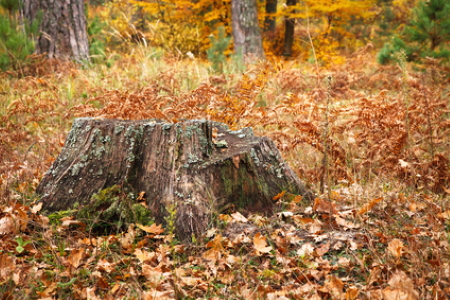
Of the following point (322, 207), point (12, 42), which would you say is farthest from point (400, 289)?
point (12, 42)

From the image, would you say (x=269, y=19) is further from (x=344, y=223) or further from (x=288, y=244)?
(x=288, y=244)

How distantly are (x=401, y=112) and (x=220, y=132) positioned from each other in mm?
1898

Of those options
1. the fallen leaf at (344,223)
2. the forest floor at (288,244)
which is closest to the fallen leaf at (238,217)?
the forest floor at (288,244)

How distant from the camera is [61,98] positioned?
5484 millimetres

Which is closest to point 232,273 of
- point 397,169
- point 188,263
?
point 188,263

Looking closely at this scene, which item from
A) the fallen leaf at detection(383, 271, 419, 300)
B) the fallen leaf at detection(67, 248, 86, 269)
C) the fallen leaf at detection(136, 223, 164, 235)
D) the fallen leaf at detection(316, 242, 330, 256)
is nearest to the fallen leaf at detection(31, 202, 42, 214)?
the fallen leaf at detection(67, 248, 86, 269)

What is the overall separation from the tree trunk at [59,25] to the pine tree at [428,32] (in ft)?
20.6

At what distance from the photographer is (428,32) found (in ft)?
22.9

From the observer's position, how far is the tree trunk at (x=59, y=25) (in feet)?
22.1

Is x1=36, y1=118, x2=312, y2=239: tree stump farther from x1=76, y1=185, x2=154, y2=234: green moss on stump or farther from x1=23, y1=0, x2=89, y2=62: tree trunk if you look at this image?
x1=23, y1=0, x2=89, y2=62: tree trunk

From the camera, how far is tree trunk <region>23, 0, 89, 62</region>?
6734 millimetres

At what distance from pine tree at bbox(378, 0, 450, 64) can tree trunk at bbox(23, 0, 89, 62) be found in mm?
6285

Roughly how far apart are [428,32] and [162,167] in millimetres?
6621

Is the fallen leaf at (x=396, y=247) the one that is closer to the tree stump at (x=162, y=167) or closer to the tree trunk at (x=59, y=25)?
the tree stump at (x=162, y=167)
